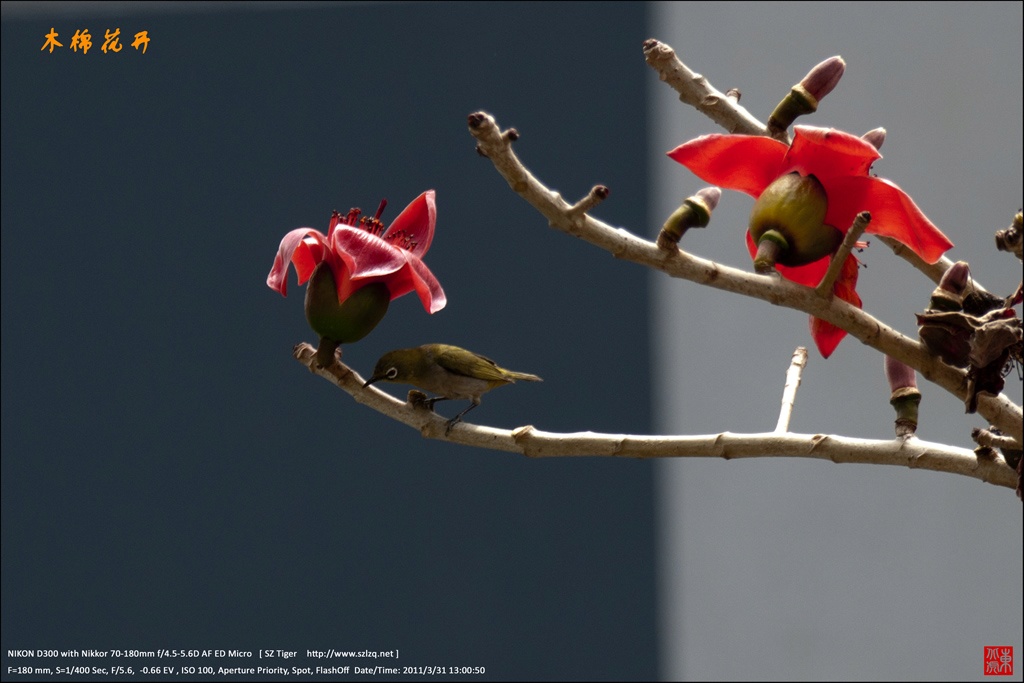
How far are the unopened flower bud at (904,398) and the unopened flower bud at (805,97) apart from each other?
4.3 inches

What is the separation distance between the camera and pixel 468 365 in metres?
0.47

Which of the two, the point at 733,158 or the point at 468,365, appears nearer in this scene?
the point at 733,158

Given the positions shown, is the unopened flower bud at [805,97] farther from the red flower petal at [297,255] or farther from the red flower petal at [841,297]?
the red flower petal at [297,255]

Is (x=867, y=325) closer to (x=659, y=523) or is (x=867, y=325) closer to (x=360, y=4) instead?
(x=659, y=523)

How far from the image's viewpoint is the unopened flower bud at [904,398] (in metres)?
0.40

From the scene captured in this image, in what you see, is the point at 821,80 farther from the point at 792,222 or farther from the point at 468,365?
the point at 468,365

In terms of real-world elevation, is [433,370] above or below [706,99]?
Answer: below

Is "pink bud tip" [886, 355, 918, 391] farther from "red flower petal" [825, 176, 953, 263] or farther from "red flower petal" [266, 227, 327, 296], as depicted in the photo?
"red flower petal" [266, 227, 327, 296]

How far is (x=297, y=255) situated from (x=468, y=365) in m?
0.10

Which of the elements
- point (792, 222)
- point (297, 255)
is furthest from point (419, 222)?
point (792, 222)

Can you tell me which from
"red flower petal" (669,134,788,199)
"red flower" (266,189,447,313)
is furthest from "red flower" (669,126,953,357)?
"red flower" (266,189,447,313)

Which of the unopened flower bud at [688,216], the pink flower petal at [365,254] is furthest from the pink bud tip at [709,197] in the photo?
the pink flower petal at [365,254]

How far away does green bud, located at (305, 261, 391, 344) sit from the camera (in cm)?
38

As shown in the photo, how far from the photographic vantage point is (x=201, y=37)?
1.55 m
